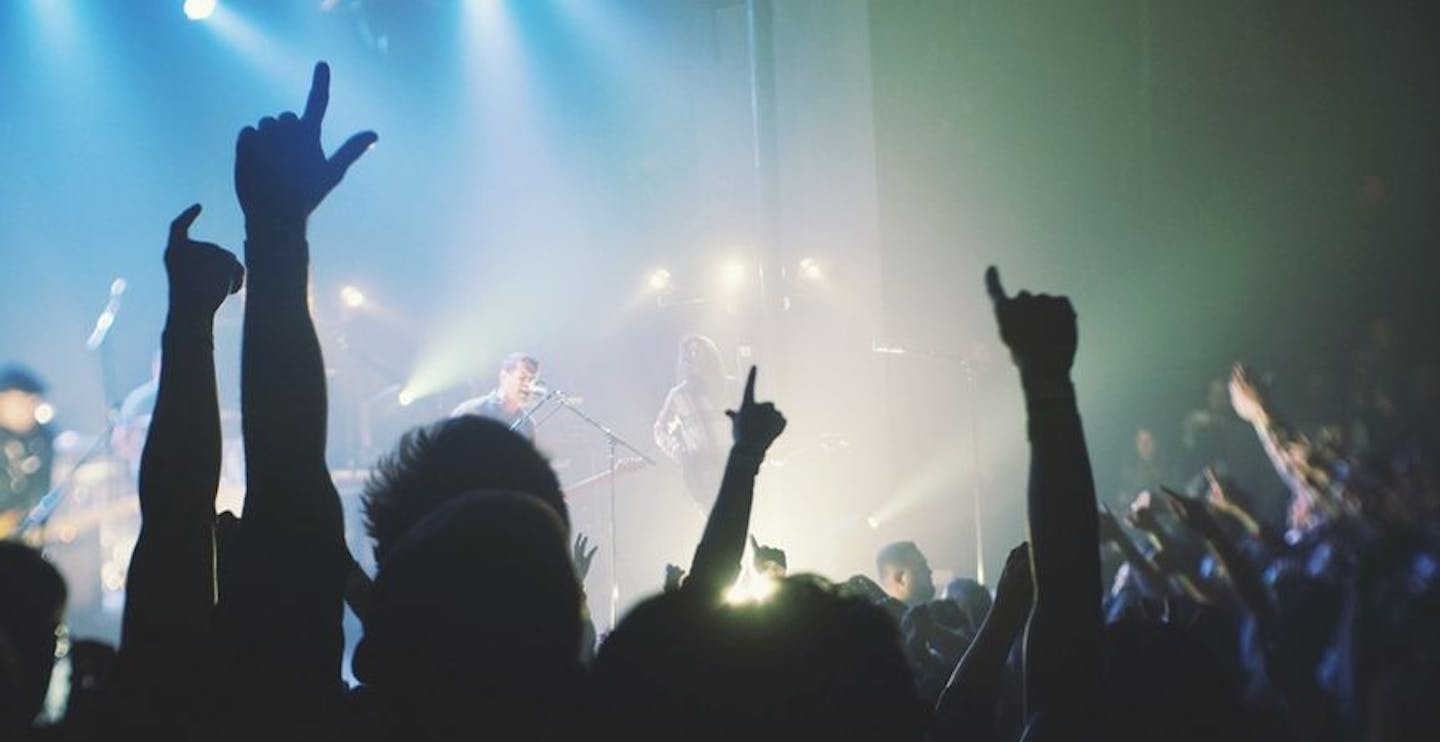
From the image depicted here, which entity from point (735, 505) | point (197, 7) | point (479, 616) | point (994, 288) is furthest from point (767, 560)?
point (197, 7)

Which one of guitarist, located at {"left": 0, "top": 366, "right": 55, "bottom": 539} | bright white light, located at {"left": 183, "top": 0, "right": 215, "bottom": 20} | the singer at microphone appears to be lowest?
guitarist, located at {"left": 0, "top": 366, "right": 55, "bottom": 539}

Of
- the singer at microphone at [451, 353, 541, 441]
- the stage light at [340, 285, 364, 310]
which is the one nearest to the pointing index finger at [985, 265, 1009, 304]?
the singer at microphone at [451, 353, 541, 441]

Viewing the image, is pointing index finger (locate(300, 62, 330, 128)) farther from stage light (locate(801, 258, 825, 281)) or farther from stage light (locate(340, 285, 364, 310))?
stage light (locate(340, 285, 364, 310))

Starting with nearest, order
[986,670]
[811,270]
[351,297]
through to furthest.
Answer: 1. [986,670]
2. [811,270]
3. [351,297]

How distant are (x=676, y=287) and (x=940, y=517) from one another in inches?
169

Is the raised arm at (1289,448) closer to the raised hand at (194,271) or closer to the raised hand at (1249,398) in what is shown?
the raised hand at (1249,398)

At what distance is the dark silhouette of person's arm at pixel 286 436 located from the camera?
60.1 inches

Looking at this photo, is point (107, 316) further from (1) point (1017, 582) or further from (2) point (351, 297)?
(1) point (1017, 582)

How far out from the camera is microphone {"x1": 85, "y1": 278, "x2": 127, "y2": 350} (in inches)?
436

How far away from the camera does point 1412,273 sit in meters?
6.45

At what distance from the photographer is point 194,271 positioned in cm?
180

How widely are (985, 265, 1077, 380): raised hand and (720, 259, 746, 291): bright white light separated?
10044 mm

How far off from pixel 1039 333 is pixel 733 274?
1020cm

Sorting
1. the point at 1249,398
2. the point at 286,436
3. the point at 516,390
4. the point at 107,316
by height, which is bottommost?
the point at 286,436
